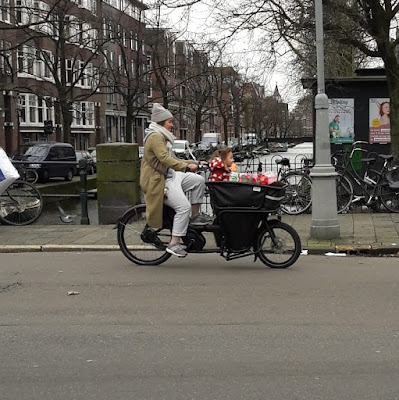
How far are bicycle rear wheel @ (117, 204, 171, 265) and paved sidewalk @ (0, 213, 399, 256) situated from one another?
4.23 ft

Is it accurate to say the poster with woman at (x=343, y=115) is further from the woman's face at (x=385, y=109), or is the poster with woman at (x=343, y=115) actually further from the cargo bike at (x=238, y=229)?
the cargo bike at (x=238, y=229)

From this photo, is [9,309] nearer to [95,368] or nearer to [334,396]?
[95,368]

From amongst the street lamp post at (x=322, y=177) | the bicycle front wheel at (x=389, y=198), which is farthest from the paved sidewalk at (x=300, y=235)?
the bicycle front wheel at (x=389, y=198)

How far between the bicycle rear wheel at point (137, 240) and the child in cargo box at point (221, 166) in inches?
43.8

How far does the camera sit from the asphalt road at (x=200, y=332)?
3803 mm

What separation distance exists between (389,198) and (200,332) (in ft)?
26.2

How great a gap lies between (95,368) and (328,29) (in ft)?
35.0

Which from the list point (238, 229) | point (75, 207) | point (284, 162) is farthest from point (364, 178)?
point (75, 207)

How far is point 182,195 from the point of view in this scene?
7.20 metres

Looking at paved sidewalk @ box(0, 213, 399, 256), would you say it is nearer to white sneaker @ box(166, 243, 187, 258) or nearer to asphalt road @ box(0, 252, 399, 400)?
asphalt road @ box(0, 252, 399, 400)

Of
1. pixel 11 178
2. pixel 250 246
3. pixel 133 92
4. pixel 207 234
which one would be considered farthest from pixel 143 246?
pixel 133 92

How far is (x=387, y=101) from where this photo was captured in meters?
13.4

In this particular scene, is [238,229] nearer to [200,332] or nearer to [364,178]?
[200,332]

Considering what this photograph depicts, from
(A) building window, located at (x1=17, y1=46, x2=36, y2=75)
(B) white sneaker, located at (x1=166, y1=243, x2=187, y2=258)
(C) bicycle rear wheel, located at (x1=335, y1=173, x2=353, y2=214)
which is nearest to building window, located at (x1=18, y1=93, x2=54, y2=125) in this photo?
(A) building window, located at (x1=17, y1=46, x2=36, y2=75)
